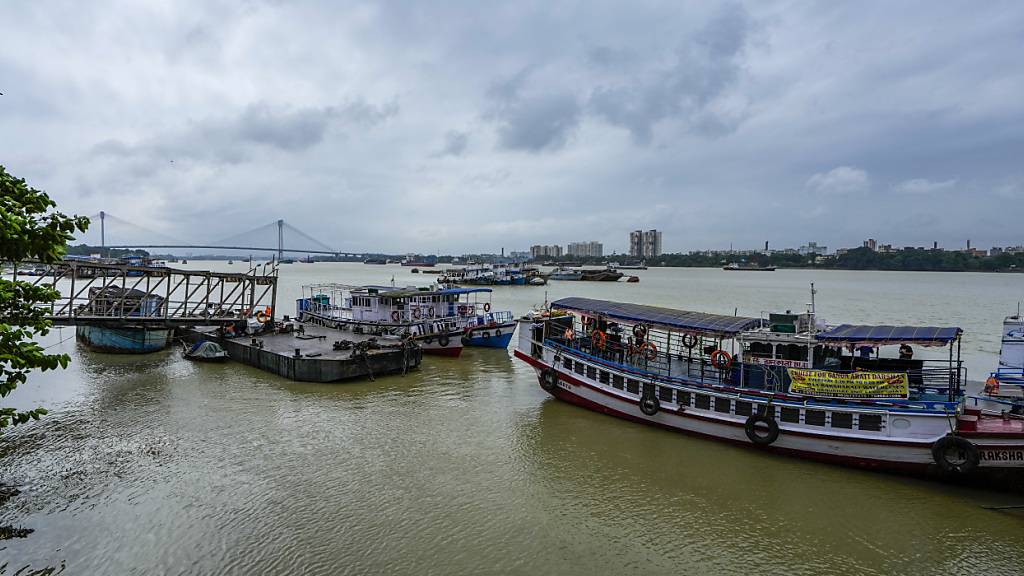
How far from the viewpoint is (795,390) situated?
654 inches

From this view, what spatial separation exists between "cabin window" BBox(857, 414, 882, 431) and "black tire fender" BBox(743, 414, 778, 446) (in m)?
2.18

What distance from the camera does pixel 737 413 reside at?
17375 millimetres

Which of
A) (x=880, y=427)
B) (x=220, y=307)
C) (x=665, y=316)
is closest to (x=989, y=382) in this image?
(x=880, y=427)

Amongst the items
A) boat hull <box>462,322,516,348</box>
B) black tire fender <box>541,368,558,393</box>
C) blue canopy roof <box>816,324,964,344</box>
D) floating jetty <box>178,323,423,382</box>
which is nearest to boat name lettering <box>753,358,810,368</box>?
blue canopy roof <box>816,324,964,344</box>

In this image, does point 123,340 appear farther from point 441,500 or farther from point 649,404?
point 649,404

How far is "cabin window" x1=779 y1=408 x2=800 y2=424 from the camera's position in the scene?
16438 millimetres

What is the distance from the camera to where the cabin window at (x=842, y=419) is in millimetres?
15680

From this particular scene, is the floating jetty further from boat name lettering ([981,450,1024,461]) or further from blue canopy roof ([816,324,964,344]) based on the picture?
boat name lettering ([981,450,1024,461])

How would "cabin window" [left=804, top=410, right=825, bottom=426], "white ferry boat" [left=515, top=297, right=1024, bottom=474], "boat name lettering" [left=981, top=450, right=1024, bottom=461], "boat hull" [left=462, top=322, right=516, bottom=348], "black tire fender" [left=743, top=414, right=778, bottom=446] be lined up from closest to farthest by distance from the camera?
"boat name lettering" [left=981, top=450, right=1024, bottom=461] → "white ferry boat" [left=515, top=297, right=1024, bottom=474] → "cabin window" [left=804, top=410, right=825, bottom=426] → "black tire fender" [left=743, top=414, right=778, bottom=446] → "boat hull" [left=462, top=322, right=516, bottom=348]

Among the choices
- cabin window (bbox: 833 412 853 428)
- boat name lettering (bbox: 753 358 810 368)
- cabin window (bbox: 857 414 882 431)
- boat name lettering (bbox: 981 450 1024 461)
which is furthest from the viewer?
boat name lettering (bbox: 753 358 810 368)

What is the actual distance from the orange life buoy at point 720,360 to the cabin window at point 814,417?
282 cm

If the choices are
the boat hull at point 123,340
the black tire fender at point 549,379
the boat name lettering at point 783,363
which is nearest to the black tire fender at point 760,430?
the boat name lettering at point 783,363

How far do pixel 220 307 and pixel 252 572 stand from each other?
79.3 feet

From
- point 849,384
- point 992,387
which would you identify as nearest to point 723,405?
point 849,384
